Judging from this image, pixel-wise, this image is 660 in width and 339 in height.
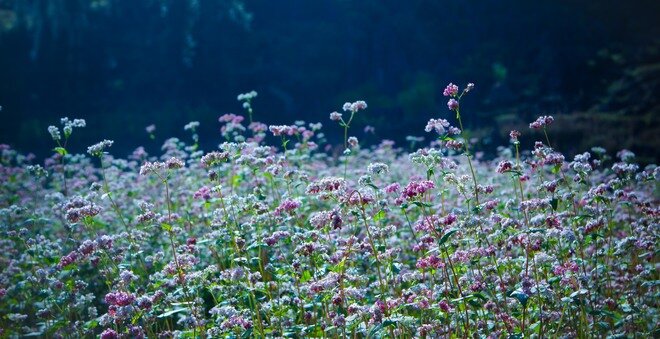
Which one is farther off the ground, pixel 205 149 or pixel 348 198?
pixel 205 149

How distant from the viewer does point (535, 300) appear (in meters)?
4.57

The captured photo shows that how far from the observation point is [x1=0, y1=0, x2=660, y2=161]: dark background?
61.8 feet

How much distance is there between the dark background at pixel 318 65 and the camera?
61.8ft

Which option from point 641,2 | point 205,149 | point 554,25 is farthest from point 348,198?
point 641,2

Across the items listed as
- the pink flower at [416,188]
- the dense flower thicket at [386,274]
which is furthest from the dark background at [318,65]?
the pink flower at [416,188]

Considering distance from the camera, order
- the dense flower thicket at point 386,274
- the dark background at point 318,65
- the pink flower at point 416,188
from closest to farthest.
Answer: the pink flower at point 416,188 → the dense flower thicket at point 386,274 → the dark background at point 318,65

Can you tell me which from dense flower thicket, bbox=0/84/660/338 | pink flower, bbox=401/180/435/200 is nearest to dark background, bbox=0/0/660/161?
dense flower thicket, bbox=0/84/660/338

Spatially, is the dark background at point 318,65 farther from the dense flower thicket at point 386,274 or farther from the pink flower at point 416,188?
the pink flower at point 416,188

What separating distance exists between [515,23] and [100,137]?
13.0 metres

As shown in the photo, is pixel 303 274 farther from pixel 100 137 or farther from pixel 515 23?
pixel 515 23

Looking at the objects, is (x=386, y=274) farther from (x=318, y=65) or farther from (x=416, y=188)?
(x=318, y=65)

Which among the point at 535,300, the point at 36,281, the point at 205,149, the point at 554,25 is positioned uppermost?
the point at 554,25

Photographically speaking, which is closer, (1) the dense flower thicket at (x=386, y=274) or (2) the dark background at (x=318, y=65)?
(1) the dense flower thicket at (x=386, y=274)

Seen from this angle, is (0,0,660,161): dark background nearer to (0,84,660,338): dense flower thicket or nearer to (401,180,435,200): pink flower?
(0,84,660,338): dense flower thicket
